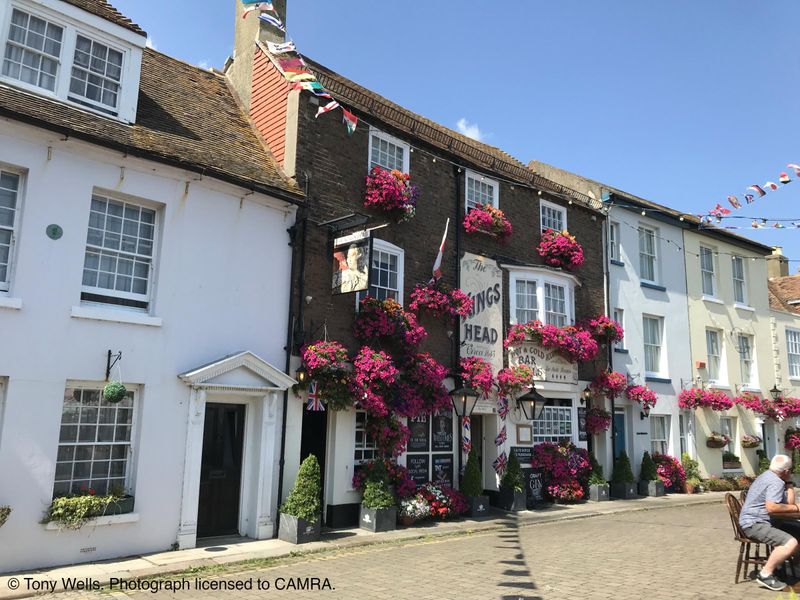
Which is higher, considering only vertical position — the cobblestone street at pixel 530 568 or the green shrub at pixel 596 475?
the green shrub at pixel 596 475

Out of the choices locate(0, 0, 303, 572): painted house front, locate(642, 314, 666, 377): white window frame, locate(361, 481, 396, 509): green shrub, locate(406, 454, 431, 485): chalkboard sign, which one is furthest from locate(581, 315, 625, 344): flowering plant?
locate(0, 0, 303, 572): painted house front

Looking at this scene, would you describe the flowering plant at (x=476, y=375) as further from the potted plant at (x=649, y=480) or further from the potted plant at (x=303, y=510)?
the potted plant at (x=649, y=480)

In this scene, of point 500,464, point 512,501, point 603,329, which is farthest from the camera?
point 603,329

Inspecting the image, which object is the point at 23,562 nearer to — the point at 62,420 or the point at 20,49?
the point at 62,420

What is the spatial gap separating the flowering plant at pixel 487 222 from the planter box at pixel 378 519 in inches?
275

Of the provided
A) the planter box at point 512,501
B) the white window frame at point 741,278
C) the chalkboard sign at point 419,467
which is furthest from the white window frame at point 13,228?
the white window frame at point 741,278

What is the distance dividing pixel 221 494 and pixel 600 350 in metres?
11.8

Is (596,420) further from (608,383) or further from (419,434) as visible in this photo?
(419,434)

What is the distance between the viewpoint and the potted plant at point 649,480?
18609mm

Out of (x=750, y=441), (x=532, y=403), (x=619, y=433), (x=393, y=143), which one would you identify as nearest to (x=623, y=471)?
(x=619, y=433)

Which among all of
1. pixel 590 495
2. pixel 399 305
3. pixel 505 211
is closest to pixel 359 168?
pixel 399 305

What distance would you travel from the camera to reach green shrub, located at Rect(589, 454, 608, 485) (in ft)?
56.1

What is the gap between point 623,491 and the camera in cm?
1770

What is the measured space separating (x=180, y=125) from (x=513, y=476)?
10.4 metres
